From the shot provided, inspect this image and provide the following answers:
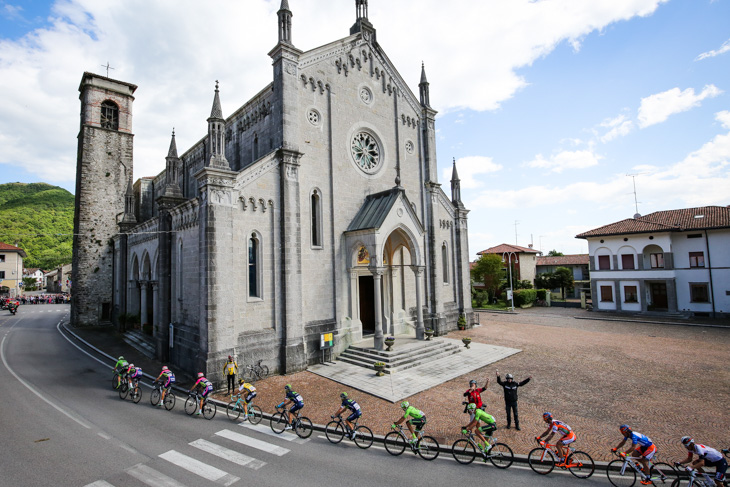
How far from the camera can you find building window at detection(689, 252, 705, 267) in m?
32.8

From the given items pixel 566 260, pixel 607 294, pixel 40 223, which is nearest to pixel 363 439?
pixel 607 294

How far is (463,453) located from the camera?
927cm

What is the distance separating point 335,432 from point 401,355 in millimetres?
7563

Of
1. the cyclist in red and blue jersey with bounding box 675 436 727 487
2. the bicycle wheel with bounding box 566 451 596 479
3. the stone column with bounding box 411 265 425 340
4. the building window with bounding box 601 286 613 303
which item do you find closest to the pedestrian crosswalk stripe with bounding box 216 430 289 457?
the bicycle wheel with bounding box 566 451 596 479

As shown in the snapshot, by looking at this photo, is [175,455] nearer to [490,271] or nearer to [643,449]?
[643,449]

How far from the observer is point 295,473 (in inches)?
336

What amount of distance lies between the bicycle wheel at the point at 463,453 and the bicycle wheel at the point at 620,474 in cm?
301

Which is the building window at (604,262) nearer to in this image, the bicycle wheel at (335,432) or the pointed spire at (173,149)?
the bicycle wheel at (335,432)

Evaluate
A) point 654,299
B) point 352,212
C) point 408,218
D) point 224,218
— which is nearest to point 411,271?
point 408,218

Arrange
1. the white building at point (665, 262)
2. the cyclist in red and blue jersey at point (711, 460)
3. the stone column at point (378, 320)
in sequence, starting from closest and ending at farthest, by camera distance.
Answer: the cyclist in red and blue jersey at point (711, 460) → the stone column at point (378, 320) → the white building at point (665, 262)

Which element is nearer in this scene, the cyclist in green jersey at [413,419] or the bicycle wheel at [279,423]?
the cyclist in green jersey at [413,419]

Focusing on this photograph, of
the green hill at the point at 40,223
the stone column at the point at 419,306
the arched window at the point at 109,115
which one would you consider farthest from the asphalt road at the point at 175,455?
the green hill at the point at 40,223

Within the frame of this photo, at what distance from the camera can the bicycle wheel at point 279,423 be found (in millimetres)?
11055

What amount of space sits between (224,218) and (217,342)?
532 cm
